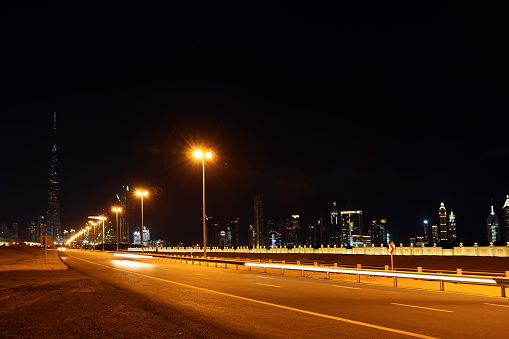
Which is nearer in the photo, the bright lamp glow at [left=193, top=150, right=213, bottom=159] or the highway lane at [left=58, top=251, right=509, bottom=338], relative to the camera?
the highway lane at [left=58, top=251, right=509, bottom=338]

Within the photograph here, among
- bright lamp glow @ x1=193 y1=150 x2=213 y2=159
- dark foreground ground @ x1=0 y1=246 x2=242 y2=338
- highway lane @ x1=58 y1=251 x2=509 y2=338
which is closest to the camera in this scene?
dark foreground ground @ x1=0 y1=246 x2=242 y2=338

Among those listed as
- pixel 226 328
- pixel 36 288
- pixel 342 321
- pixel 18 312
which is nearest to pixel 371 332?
pixel 342 321

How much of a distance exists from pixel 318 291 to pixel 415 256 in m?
48.0

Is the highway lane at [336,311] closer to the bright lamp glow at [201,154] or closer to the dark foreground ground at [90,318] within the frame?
the dark foreground ground at [90,318]

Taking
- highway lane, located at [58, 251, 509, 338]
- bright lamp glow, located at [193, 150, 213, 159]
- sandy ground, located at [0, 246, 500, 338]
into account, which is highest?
bright lamp glow, located at [193, 150, 213, 159]

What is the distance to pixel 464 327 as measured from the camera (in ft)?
39.1

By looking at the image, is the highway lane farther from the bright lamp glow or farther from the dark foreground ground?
the bright lamp glow

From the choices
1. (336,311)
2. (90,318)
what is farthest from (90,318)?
(336,311)

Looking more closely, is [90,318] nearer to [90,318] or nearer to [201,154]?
[90,318]

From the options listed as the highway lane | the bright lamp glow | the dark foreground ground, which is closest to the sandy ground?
the dark foreground ground

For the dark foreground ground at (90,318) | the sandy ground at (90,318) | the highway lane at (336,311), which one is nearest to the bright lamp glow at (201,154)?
the highway lane at (336,311)

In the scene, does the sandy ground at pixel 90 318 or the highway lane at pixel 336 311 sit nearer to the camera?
the sandy ground at pixel 90 318

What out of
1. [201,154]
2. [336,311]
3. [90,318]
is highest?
[201,154]

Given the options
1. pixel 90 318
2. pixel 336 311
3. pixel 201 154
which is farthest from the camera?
pixel 201 154
